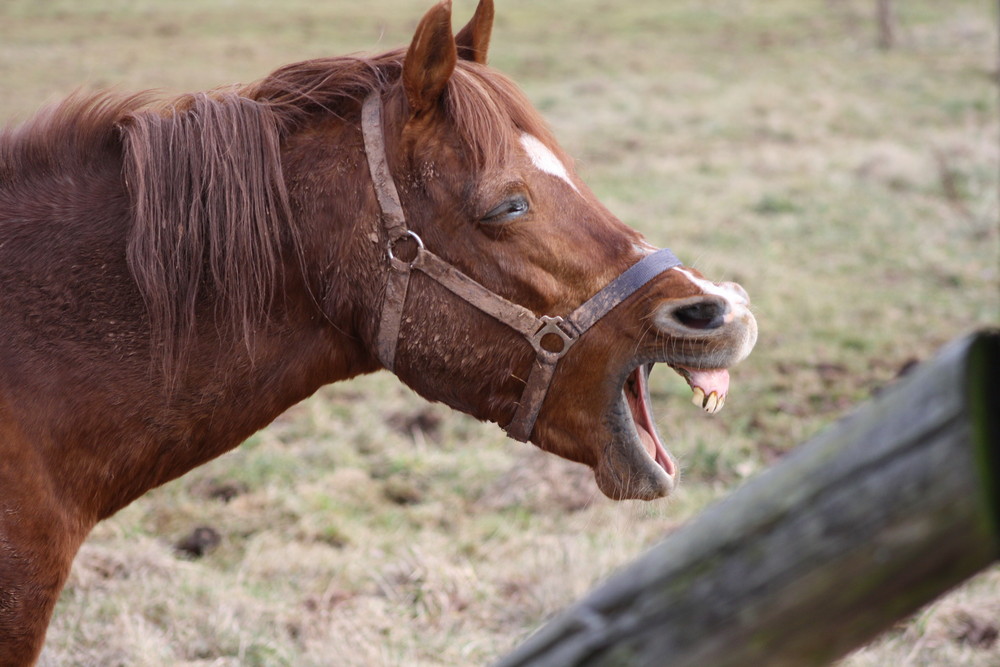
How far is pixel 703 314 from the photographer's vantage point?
1992 millimetres

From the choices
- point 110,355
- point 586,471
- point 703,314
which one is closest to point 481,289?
point 703,314

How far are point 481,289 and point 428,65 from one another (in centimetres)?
52

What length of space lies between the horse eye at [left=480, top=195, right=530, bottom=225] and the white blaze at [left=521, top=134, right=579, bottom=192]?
11cm

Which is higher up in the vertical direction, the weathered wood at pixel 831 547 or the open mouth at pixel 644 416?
the weathered wood at pixel 831 547

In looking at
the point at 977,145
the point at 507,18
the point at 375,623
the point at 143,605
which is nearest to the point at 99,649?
the point at 143,605

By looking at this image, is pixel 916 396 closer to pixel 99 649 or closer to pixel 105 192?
pixel 105 192

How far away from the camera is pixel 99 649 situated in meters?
2.98

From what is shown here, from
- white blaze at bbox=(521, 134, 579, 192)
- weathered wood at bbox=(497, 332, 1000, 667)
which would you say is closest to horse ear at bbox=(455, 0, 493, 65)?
white blaze at bbox=(521, 134, 579, 192)

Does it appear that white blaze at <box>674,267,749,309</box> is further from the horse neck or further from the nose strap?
the horse neck

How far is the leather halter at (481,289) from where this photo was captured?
2029 mm

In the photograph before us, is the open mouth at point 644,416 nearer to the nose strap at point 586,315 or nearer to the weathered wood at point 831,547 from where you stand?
the nose strap at point 586,315

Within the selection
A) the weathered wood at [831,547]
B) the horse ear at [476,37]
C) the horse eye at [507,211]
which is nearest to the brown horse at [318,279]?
the horse eye at [507,211]

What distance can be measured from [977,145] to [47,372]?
1039 cm

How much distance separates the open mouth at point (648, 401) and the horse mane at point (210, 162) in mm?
639
